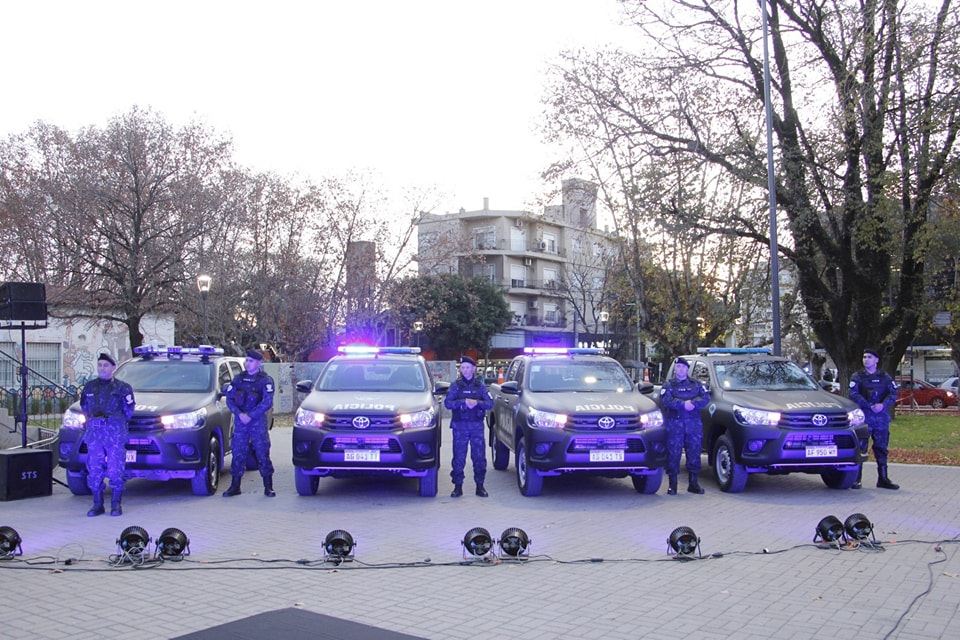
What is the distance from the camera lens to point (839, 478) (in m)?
11.0

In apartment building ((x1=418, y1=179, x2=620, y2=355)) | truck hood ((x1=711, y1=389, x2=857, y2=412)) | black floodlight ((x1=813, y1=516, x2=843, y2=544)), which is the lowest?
black floodlight ((x1=813, y1=516, x2=843, y2=544))

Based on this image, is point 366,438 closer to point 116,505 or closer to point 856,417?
point 116,505

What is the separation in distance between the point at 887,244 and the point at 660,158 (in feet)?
16.7

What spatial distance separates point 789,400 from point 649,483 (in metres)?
2.10

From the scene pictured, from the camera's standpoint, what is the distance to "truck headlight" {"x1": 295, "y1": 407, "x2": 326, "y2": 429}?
9.98m

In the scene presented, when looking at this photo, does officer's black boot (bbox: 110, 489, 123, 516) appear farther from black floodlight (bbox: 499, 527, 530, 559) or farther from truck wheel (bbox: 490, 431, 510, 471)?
truck wheel (bbox: 490, 431, 510, 471)

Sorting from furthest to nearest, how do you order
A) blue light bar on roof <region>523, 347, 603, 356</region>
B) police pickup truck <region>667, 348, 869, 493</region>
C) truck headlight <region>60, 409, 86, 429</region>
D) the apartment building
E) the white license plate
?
the apartment building < blue light bar on roof <region>523, 347, 603, 356</region> < truck headlight <region>60, 409, 86, 429</region> < police pickup truck <region>667, 348, 869, 493</region> < the white license plate

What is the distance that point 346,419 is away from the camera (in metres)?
9.94

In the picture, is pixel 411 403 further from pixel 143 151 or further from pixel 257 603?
pixel 143 151

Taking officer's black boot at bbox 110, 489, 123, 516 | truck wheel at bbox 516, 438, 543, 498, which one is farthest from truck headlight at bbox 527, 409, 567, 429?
officer's black boot at bbox 110, 489, 123, 516

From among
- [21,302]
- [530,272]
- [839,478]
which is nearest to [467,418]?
[839,478]

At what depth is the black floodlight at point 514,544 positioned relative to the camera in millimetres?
7176

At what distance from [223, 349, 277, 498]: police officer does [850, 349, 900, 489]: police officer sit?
7.76m

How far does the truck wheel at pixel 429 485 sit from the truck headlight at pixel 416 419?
1.98 ft
